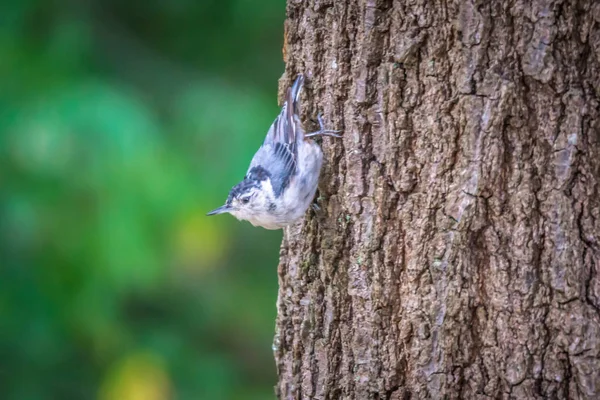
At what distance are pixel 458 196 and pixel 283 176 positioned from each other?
46.2 inches

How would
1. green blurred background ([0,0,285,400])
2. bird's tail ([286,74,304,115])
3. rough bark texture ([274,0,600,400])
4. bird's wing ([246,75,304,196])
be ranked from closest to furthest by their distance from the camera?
rough bark texture ([274,0,600,400]) → bird's tail ([286,74,304,115]) → bird's wing ([246,75,304,196]) → green blurred background ([0,0,285,400])

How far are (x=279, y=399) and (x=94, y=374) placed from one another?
221 cm

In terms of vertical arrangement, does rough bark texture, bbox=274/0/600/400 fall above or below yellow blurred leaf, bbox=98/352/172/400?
above

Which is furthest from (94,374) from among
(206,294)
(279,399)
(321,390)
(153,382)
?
(321,390)

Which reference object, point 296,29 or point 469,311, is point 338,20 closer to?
point 296,29

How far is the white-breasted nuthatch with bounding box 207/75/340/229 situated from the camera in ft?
9.78

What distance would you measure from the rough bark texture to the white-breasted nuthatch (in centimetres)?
15

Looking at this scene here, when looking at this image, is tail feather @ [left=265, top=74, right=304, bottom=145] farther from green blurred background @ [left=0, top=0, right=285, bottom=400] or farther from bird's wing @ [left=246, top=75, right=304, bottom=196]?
green blurred background @ [left=0, top=0, right=285, bottom=400]

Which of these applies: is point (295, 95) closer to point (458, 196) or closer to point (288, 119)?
point (288, 119)

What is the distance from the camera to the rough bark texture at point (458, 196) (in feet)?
7.43

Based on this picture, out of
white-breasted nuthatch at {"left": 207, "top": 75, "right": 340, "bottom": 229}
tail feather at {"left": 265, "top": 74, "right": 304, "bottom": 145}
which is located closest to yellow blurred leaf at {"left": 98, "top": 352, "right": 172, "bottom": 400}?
white-breasted nuthatch at {"left": 207, "top": 75, "right": 340, "bottom": 229}

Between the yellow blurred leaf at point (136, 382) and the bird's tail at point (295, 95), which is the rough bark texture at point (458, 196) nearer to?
the bird's tail at point (295, 95)

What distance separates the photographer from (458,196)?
241 centimetres

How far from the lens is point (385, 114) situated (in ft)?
8.42
